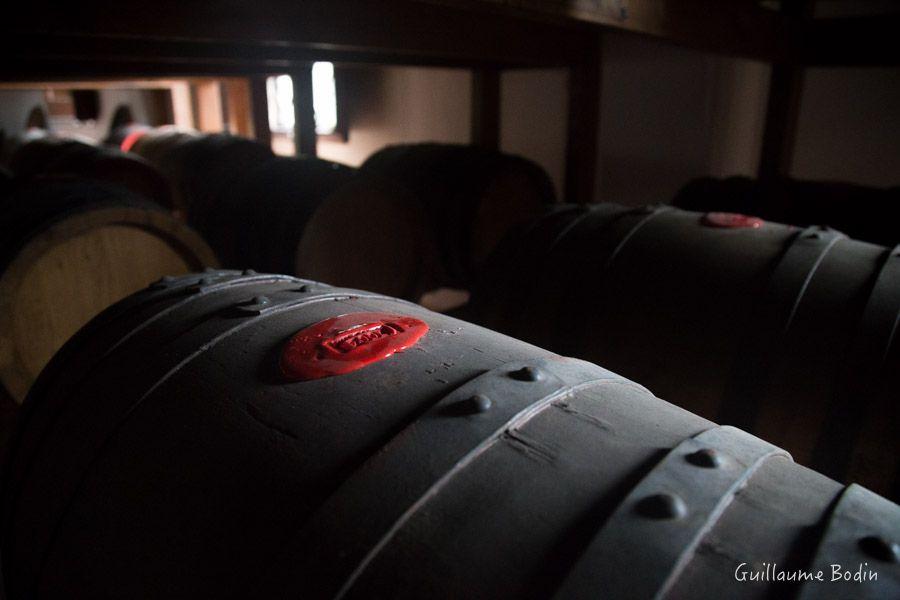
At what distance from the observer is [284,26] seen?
3.00 m

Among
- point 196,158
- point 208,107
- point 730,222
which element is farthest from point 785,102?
point 208,107

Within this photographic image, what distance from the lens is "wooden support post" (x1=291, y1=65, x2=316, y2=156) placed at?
19.4 feet

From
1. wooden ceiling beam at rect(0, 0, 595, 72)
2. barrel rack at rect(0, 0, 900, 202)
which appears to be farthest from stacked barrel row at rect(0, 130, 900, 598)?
wooden ceiling beam at rect(0, 0, 595, 72)

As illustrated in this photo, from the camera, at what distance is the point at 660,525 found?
0.73 m

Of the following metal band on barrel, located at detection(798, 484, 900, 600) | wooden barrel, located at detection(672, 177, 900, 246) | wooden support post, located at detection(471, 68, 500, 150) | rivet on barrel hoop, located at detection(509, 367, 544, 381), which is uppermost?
wooden support post, located at detection(471, 68, 500, 150)

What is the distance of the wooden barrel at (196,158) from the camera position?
5.13 metres

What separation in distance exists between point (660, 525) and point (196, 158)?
21.0ft

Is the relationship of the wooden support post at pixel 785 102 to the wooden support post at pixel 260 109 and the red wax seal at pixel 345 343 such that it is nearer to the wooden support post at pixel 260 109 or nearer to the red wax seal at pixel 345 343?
the red wax seal at pixel 345 343

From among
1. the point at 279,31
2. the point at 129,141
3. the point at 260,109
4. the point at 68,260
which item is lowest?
the point at 129,141

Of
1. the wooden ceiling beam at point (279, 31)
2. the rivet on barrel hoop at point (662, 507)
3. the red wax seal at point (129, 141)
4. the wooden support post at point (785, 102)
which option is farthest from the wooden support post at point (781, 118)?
the red wax seal at point (129, 141)

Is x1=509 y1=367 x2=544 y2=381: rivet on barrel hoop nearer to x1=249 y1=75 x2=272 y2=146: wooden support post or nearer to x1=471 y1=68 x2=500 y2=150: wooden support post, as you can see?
x1=471 y1=68 x2=500 y2=150: wooden support post

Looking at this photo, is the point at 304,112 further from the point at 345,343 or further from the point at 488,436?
the point at 488,436

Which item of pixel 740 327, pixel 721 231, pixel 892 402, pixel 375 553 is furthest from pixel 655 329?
pixel 375 553

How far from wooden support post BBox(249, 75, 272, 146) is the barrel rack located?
1127 millimetres
